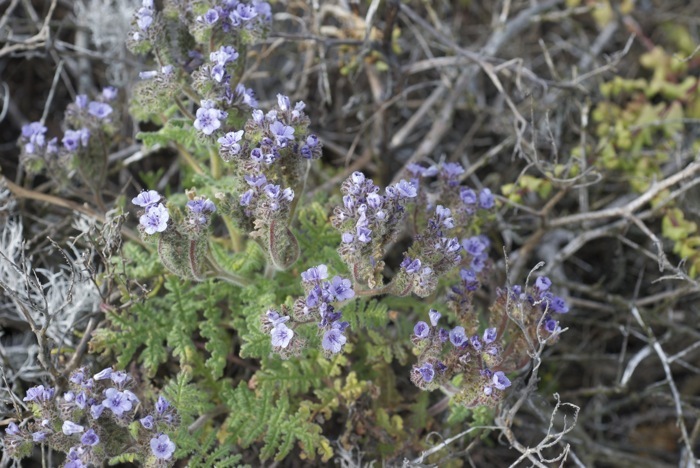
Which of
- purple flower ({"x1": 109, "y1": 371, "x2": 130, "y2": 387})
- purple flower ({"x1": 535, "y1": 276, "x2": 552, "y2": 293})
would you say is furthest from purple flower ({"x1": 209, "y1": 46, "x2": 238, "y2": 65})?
purple flower ({"x1": 535, "y1": 276, "x2": 552, "y2": 293})

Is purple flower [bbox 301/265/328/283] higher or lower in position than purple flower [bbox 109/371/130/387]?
higher

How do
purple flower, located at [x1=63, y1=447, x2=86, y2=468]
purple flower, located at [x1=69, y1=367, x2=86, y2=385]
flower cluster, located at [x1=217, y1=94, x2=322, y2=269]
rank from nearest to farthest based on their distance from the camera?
1. purple flower, located at [x1=63, y1=447, x2=86, y2=468]
2. purple flower, located at [x1=69, y1=367, x2=86, y2=385]
3. flower cluster, located at [x1=217, y1=94, x2=322, y2=269]

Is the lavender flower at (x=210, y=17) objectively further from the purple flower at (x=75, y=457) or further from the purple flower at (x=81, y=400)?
the purple flower at (x=75, y=457)

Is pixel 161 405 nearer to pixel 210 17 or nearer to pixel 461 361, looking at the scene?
pixel 461 361

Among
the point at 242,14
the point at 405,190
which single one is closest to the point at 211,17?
the point at 242,14

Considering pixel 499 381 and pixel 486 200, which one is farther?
pixel 486 200

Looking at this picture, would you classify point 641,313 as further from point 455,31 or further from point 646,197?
point 455,31

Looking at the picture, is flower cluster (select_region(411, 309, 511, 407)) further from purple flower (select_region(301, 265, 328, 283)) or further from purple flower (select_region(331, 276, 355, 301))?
purple flower (select_region(301, 265, 328, 283))
